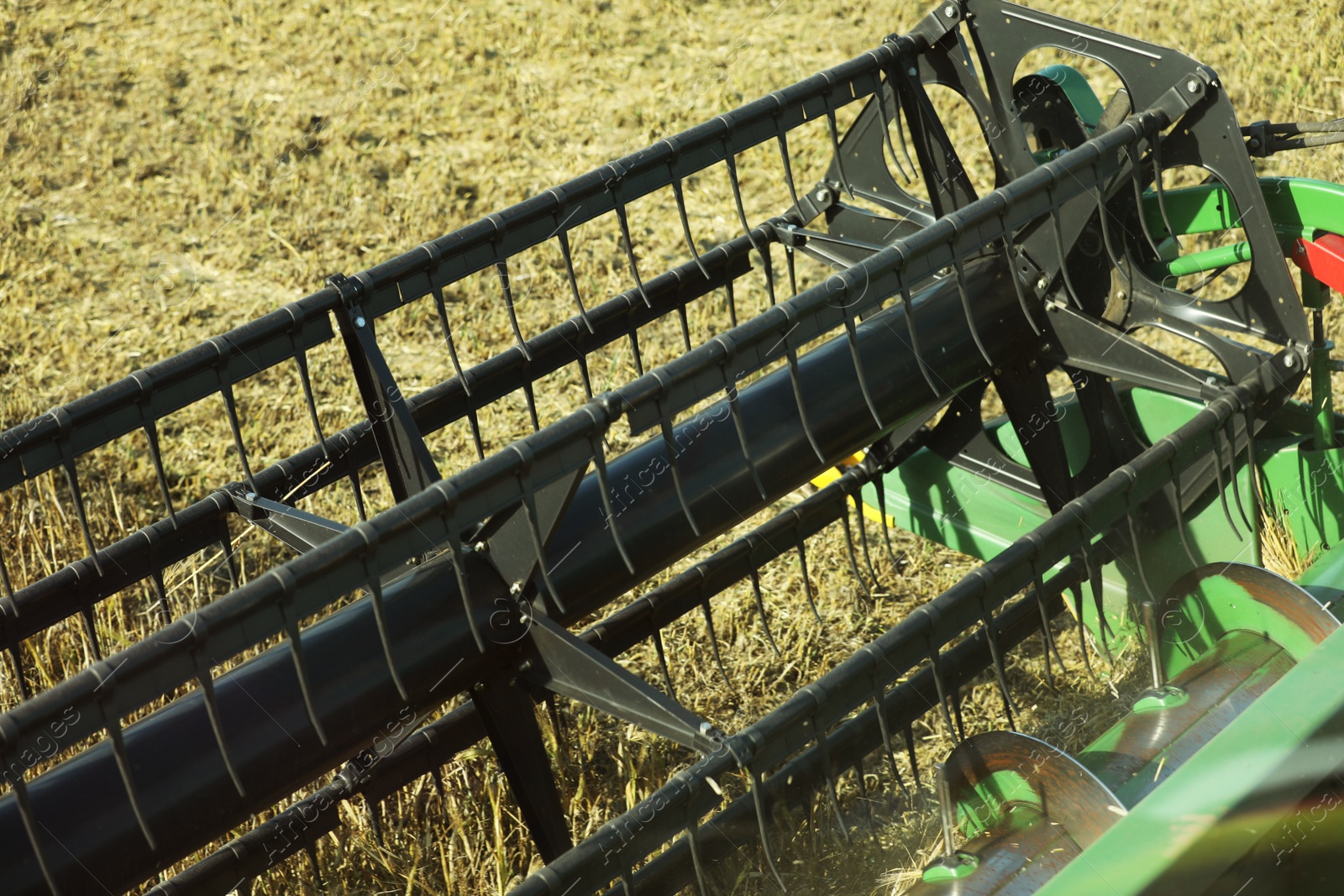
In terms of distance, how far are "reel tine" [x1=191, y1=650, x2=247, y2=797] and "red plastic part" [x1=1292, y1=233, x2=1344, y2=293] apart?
230 cm

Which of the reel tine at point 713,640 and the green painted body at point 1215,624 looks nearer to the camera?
the green painted body at point 1215,624

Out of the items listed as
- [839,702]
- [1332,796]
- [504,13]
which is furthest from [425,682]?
[504,13]

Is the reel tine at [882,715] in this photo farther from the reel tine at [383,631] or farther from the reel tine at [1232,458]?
the reel tine at [1232,458]

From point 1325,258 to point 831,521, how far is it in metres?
1.24

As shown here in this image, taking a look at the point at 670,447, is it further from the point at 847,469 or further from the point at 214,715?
the point at 847,469

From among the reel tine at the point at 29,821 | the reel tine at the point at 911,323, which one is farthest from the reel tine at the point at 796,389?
the reel tine at the point at 29,821

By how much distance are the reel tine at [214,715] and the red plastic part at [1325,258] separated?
7.55 feet

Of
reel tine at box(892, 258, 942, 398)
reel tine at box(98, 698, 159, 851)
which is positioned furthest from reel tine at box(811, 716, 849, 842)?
reel tine at box(98, 698, 159, 851)

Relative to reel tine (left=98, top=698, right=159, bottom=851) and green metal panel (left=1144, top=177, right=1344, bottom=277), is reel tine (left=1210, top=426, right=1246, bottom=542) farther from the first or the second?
reel tine (left=98, top=698, right=159, bottom=851)

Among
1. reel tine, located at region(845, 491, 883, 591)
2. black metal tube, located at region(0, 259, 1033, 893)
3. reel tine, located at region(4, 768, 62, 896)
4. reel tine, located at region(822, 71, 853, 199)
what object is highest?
reel tine, located at region(822, 71, 853, 199)

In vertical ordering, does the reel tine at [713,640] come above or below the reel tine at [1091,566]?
below

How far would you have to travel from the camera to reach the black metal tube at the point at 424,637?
6.04ft

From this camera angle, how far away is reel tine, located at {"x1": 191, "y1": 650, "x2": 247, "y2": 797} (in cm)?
160

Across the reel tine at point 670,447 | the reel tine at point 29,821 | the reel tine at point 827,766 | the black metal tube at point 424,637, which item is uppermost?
the reel tine at point 670,447
